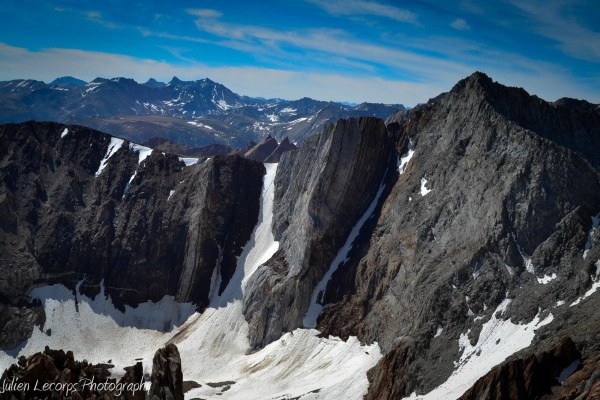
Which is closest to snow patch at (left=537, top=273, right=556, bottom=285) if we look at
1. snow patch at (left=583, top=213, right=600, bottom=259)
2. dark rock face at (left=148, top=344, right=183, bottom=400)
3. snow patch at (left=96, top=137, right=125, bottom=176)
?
snow patch at (left=583, top=213, right=600, bottom=259)

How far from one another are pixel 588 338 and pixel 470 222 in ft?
73.2

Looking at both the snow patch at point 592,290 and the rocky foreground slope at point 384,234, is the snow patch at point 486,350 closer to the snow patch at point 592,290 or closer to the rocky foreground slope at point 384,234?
the rocky foreground slope at point 384,234

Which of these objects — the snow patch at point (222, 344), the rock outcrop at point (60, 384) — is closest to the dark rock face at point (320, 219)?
the snow patch at point (222, 344)

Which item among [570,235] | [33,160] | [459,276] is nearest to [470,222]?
[459,276]

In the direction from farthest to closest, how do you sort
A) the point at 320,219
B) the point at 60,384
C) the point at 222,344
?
the point at 320,219, the point at 222,344, the point at 60,384

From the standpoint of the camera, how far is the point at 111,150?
359 feet

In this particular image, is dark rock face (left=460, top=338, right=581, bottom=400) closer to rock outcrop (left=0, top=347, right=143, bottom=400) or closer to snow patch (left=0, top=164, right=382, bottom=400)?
snow patch (left=0, top=164, right=382, bottom=400)

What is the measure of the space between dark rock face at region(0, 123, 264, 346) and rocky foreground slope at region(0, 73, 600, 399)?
310 mm

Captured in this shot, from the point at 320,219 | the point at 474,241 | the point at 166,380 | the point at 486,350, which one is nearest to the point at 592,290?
the point at 486,350

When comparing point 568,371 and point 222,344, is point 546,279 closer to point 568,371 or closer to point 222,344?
point 568,371

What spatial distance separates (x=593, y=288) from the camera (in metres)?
40.1

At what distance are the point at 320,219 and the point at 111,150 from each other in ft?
197

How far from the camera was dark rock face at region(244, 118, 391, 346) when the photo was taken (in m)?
71.0

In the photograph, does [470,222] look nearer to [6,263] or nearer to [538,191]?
[538,191]
